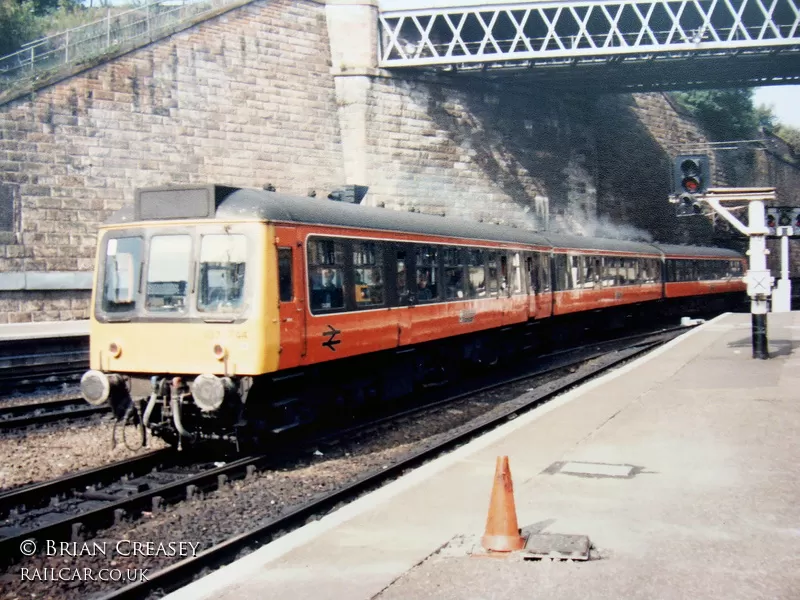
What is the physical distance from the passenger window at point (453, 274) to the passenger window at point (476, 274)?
365 mm

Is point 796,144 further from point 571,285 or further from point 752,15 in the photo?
point 571,285

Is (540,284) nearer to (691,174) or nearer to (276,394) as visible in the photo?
(691,174)

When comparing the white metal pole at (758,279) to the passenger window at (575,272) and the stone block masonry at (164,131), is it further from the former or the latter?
the stone block masonry at (164,131)

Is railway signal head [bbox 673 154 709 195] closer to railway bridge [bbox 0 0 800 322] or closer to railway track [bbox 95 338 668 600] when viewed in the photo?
railway track [bbox 95 338 668 600]

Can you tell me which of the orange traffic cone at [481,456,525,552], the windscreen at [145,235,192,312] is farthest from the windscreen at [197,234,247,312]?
the orange traffic cone at [481,456,525,552]

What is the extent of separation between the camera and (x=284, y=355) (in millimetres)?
8773

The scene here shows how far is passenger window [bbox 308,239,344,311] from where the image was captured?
30.9 feet

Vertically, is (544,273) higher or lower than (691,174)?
lower

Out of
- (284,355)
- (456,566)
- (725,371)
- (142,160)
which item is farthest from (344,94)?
(456,566)

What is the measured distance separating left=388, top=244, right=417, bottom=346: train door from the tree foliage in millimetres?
46427

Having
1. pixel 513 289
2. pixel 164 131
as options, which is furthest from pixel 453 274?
pixel 164 131

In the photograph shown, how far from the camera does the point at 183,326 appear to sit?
28.5 feet

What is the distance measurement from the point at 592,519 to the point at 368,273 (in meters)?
5.49

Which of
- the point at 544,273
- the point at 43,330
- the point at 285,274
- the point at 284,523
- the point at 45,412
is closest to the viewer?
the point at 284,523
